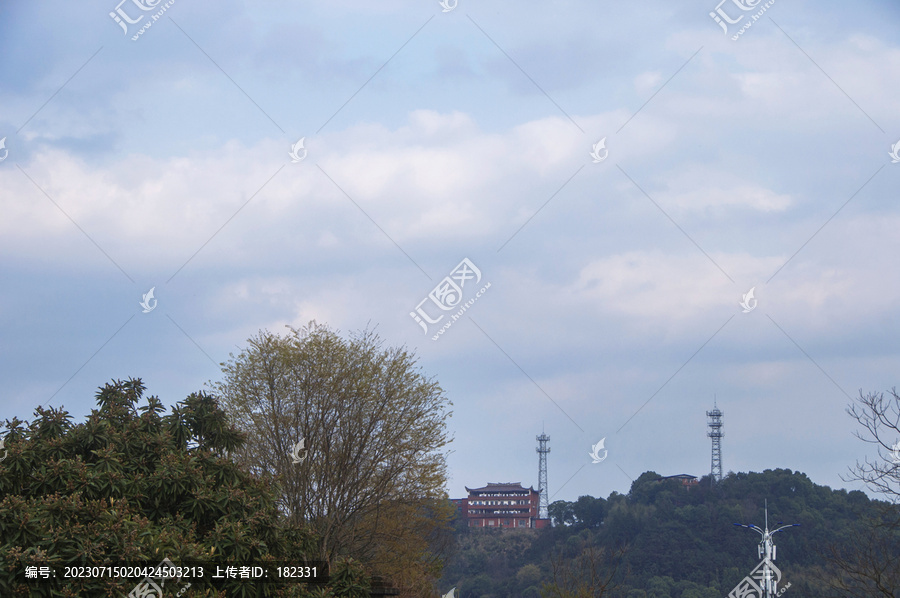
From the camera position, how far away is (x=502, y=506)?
130m

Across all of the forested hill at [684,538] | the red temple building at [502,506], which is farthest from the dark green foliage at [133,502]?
the red temple building at [502,506]

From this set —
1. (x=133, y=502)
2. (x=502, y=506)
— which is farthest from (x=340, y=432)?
(x=502, y=506)

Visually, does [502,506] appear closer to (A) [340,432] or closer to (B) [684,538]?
(B) [684,538]

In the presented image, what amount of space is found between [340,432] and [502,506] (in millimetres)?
109860

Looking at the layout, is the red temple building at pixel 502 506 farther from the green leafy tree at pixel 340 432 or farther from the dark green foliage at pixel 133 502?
the dark green foliage at pixel 133 502

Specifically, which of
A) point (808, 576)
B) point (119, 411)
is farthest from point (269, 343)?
point (808, 576)

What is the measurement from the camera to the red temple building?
12694 cm

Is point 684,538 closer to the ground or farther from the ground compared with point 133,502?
closer to the ground

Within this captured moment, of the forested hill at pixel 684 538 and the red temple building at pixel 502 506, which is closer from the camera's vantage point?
the forested hill at pixel 684 538

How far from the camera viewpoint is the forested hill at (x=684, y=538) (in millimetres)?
62906

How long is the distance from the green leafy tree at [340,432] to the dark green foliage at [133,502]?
927 cm

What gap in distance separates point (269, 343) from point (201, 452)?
1175cm

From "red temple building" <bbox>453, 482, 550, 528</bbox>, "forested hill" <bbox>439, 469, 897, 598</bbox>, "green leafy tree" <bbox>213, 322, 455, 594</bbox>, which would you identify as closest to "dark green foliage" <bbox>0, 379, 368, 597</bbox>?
"green leafy tree" <bbox>213, 322, 455, 594</bbox>

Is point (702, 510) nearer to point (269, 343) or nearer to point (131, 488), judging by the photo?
point (269, 343)
